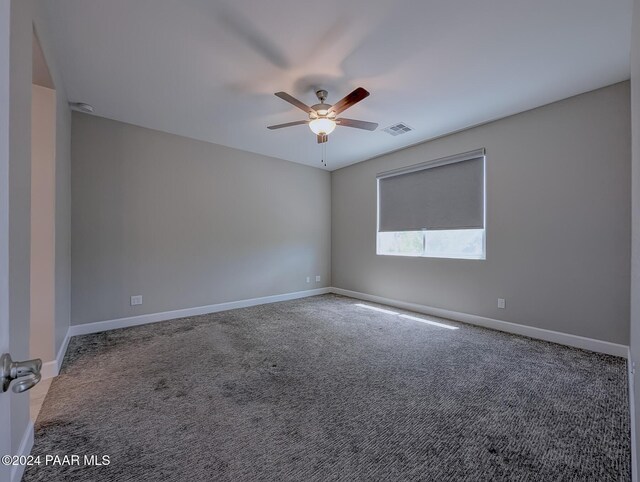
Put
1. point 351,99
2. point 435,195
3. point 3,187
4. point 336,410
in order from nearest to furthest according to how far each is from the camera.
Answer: point 3,187 → point 336,410 → point 351,99 → point 435,195

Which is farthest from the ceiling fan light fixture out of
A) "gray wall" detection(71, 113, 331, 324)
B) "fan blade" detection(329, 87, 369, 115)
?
"gray wall" detection(71, 113, 331, 324)

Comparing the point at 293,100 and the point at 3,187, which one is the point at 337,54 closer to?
the point at 293,100

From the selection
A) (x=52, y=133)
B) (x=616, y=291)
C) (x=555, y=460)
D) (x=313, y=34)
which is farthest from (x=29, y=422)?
(x=616, y=291)

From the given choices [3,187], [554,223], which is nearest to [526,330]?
[554,223]

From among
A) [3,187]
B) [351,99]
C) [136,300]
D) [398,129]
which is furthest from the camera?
[398,129]

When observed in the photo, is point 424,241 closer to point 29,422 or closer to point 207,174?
point 207,174

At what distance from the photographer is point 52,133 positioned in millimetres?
2389

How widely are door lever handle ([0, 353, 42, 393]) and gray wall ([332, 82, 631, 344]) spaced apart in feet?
13.7

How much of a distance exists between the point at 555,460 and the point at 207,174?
4.80m

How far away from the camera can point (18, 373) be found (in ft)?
1.85

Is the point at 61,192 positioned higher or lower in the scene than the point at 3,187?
higher

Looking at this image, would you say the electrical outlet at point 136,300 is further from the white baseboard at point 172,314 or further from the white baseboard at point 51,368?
the white baseboard at point 51,368

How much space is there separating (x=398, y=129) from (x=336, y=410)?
11.6 feet

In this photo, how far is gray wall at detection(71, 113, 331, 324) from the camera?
3475mm
